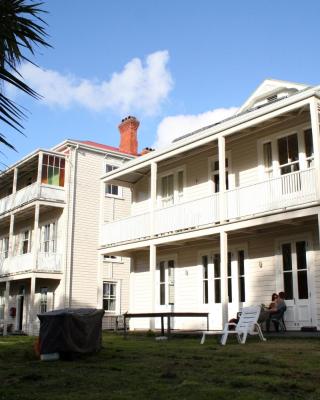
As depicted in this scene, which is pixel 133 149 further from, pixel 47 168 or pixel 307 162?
pixel 307 162

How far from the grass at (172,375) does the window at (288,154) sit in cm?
703

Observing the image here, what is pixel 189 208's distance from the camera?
1755cm

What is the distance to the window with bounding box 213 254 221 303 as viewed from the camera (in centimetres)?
1827

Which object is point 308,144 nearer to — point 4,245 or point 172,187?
point 172,187

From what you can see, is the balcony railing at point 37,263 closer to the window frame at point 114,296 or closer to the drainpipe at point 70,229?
the drainpipe at point 70,229

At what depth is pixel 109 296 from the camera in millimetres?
27656

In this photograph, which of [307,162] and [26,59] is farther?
[307,162]

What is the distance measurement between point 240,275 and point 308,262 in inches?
113

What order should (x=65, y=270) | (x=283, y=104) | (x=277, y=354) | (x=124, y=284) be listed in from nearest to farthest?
(x=277, y=354)
(x=283, y=104)
(x=65, y=270)
(x=124, y=284)

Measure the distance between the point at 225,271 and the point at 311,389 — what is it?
391 inches

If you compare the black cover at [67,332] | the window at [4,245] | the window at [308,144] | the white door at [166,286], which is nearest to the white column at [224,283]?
the window at [308,144]

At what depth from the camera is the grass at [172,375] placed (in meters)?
5.45

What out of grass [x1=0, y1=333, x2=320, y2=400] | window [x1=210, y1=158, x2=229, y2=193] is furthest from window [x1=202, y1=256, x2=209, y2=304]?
grass [x1=0, y1=333, x2=320, y2=400]

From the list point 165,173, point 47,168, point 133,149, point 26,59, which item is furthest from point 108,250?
point 26,59
